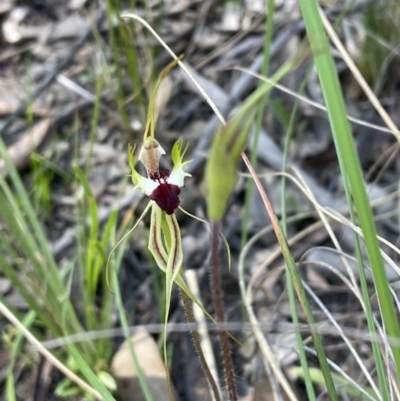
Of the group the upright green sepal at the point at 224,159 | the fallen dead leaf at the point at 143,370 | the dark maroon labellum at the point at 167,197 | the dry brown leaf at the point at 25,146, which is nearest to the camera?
the upright green sepal at the point at 224,159

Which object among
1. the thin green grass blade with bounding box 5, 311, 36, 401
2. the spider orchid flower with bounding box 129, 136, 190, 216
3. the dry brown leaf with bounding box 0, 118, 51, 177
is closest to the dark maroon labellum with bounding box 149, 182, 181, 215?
the spider orchid flower with bounding box 129, 136, 190, 216

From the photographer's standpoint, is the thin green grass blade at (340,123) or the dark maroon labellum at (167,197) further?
the dark maroon labellum at (167,197)

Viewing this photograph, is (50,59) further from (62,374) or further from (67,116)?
(62,374)

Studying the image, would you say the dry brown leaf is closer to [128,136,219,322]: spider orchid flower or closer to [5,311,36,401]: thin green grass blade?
[5,311,36,401]: thin green grass blade

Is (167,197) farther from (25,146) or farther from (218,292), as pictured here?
(25,146)

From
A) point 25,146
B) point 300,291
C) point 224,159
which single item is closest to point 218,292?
point 300,291

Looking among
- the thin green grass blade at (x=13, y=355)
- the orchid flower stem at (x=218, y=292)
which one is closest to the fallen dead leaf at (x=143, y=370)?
the thin green grass blade at (x=13, y=355)

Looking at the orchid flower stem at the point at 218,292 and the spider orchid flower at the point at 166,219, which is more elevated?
the spider orchid flower at the point at 166,219

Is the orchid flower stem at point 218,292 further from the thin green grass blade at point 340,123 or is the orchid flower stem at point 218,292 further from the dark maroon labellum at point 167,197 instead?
the thin green grass blade at point 340,123
